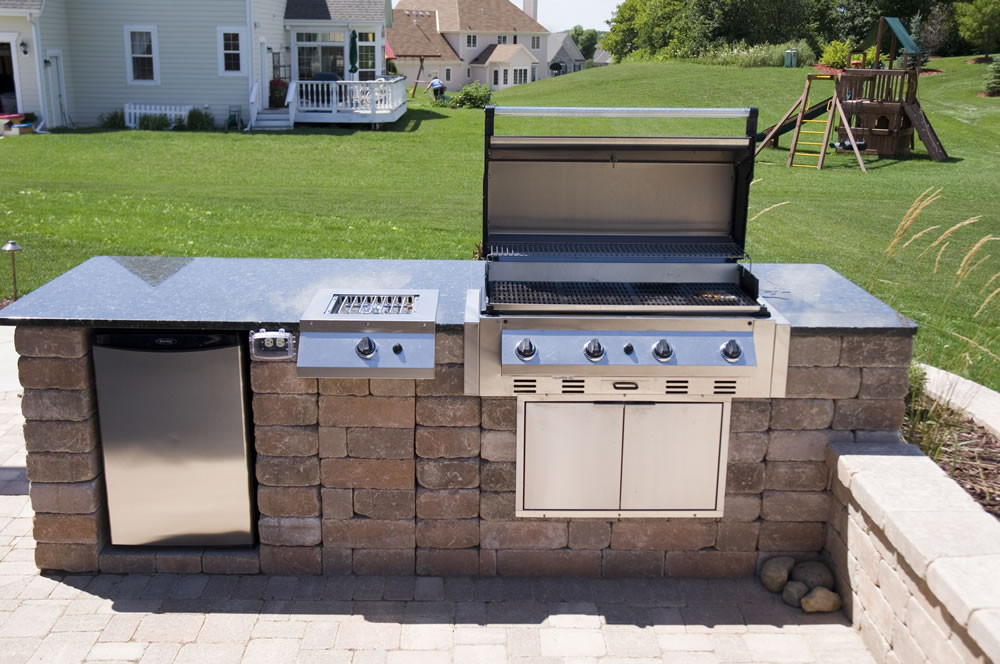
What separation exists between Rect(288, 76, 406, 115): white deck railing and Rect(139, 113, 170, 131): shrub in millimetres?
2850

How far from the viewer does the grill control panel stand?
373 cm

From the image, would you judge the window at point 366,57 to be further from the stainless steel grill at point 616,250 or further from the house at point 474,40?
the house at point 474,40

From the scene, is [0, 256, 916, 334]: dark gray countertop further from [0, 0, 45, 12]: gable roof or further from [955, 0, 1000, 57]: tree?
[955, 0, 1000, 57]: tree

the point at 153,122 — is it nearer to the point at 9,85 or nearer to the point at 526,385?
the point at 9,85

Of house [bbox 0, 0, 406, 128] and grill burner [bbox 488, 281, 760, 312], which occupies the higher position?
house [bbox 0, 0, 406, 128]

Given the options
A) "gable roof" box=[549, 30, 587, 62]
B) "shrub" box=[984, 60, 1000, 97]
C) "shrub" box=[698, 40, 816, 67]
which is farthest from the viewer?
"gable roof" box=[549, 30, 587, 62]

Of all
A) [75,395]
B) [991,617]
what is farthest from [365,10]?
[991,617]

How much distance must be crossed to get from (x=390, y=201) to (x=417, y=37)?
44.5 meters

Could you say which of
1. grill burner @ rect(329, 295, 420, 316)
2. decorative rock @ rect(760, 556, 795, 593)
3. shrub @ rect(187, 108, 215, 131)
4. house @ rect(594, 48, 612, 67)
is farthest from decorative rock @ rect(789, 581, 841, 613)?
house @ rect(594, 48, 612, 67)

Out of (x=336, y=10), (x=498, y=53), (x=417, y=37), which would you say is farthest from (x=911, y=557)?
(x=498, y=53)

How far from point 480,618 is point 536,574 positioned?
0.42 m

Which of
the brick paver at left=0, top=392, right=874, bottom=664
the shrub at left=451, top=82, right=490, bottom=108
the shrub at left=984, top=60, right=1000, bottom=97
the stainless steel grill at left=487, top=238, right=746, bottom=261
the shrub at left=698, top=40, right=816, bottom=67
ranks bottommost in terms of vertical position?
the brick paver at left=0, top=392, right=874, bottom=664

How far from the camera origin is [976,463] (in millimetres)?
4438

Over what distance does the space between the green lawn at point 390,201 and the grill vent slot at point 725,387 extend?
1856 mm
